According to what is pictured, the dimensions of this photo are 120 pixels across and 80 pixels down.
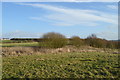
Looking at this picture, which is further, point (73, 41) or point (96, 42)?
point (96, 42)

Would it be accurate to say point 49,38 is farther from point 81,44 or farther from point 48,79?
point 48,79

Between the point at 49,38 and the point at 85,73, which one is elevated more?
the point at 49,38

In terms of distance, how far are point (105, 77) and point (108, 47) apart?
2252cm

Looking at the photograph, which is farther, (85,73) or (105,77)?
(85,73)

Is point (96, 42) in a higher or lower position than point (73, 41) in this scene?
lower

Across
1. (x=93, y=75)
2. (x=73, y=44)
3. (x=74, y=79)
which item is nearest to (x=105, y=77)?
(x=93, y=75)

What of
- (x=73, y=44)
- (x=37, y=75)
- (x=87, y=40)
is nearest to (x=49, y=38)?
(x=73, y=44)

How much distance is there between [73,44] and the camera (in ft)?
94.5

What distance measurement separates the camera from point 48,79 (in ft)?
23.2

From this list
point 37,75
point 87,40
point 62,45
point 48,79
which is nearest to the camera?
point 48,79

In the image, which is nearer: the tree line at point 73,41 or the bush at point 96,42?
the tree line at point 73,41

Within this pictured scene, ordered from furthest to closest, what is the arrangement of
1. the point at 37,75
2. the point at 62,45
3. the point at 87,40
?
1. the point at 87,40
2. the point at 62,45
3. the point at 37,75

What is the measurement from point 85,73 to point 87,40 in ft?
A: 77.4

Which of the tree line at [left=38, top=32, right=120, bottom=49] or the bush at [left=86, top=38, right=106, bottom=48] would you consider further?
the bush at [left=86, top=38, right=106, bottom=48]
